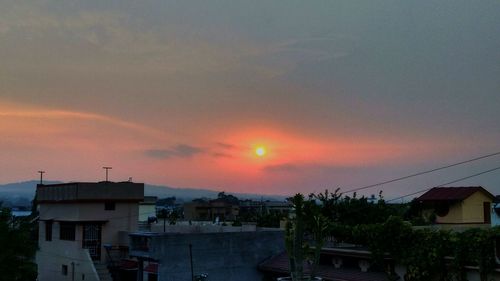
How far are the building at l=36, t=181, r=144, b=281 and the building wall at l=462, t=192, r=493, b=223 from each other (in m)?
20.6

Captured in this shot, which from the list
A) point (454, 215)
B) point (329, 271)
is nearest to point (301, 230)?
point (329, 271)

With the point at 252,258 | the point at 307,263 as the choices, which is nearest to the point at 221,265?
the point at 252,258

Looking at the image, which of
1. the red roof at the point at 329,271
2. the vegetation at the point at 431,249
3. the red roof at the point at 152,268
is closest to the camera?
the vegetation at the point at 431,249

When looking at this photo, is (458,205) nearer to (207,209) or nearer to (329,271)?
(329,271)

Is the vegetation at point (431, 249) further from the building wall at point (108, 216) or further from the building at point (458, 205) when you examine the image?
the building wall at point (108, 216)

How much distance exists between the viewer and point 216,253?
83.8 ft

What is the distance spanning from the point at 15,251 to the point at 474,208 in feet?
89.8

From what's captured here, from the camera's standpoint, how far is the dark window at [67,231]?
118 ft

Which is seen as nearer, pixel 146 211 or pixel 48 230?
pixel 48 230

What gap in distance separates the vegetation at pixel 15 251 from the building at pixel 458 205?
24.1 metres

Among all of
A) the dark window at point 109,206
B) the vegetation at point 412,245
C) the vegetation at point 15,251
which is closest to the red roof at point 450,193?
the vegetation at point 412,245

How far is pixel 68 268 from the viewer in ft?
118

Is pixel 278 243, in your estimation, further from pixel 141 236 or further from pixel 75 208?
pixel 75 208

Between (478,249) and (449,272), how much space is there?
4.81 ft
